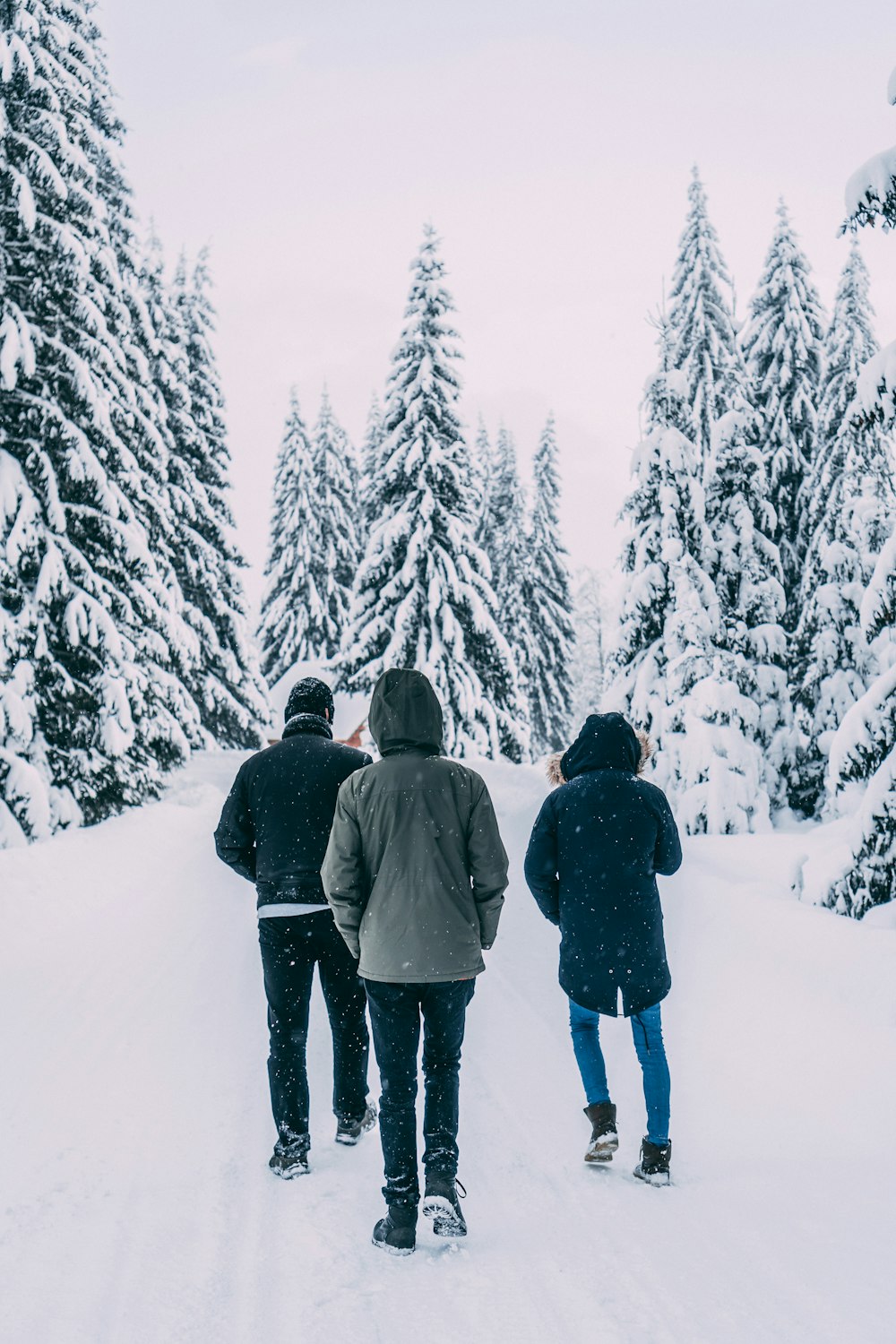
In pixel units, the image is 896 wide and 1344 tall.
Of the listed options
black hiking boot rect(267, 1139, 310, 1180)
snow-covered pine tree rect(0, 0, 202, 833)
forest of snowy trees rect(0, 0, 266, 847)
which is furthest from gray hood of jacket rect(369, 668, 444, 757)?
snow-covered pine tree rect(0, 0, 202, 833)

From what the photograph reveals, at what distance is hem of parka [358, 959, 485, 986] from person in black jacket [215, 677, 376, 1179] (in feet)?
2.28

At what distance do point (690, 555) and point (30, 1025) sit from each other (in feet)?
47.5

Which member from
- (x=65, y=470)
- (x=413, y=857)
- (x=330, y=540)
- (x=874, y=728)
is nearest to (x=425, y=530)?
(x=65, y=470)

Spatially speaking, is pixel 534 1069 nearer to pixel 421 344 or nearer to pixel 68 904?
pixel 68 904

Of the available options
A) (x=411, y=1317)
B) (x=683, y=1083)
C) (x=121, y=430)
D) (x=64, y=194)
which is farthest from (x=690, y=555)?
(x=411, y=1317)

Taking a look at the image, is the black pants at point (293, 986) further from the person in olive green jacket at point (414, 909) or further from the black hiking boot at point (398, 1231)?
the black hiking boot at point (398, 1231)

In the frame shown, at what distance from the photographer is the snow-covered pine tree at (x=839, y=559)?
61.0 feet

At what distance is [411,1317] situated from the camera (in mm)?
3354

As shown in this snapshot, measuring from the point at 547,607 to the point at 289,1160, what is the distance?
36.7 m

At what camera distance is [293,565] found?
40.3 meters

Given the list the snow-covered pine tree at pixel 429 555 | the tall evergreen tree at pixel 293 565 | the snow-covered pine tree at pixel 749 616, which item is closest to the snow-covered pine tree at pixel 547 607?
the tall evergreen tree at pixel 293 565

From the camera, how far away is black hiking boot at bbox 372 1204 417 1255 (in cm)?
382

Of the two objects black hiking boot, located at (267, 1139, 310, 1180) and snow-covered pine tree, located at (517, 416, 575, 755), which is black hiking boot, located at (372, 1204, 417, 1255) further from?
snow-covered pine tree, located at (517, 416, 575, 755)

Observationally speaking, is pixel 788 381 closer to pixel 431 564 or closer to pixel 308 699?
pixel 431 564
